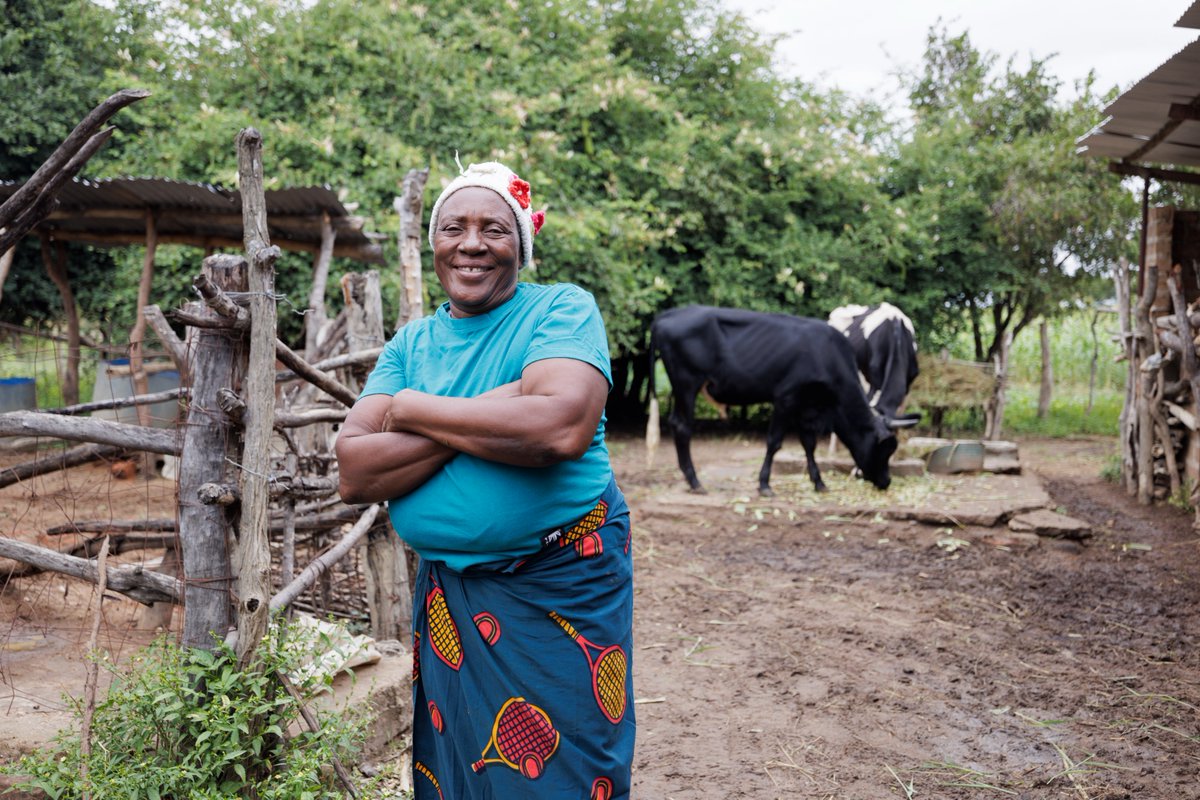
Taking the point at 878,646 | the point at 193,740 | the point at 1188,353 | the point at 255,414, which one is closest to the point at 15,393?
the point at 255,414

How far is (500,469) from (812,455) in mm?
7434

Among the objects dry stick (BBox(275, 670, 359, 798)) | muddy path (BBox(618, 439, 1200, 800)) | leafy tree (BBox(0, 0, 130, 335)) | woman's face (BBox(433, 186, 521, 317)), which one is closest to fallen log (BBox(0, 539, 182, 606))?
dry stick (BBox(275, 670, 359, 798))

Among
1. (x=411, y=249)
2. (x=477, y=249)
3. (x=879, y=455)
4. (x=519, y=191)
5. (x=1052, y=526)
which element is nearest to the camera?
(x=477, y=249)

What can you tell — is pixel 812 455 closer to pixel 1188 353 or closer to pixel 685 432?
pixel 685 432

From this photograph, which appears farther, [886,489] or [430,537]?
[886,489]

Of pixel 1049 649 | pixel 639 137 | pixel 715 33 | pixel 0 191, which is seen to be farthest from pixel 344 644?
pixel 715 33

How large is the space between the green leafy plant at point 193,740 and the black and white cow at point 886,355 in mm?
8950

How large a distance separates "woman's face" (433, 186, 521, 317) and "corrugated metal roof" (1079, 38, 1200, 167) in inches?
156

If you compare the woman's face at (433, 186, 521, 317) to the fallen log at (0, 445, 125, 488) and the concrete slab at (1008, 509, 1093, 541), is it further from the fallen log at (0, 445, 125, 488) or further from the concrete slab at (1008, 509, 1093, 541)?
the concrete slab at (1008, 509, 1093, 541)

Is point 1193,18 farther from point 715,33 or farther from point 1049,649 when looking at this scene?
point 715,33

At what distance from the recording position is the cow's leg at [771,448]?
898cm

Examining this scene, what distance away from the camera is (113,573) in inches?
108

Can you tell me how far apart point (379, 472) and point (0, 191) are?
5.91 metres

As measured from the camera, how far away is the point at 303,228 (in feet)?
26.5
